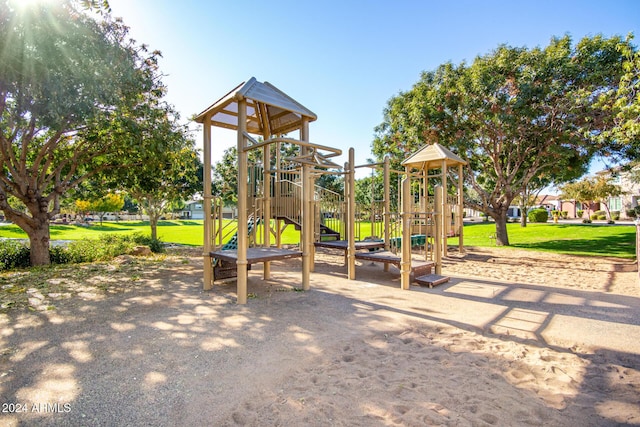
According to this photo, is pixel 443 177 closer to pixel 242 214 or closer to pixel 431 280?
pixel 431 280

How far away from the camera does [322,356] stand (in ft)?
12.3

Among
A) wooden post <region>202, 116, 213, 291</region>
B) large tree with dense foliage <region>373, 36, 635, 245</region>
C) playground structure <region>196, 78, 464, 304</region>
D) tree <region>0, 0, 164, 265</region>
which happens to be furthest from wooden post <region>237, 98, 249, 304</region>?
large tree with dense foliage <region>373, 36, 635, 245</region>

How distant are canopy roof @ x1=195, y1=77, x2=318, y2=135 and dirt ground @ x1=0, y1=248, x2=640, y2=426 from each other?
4.04 metres

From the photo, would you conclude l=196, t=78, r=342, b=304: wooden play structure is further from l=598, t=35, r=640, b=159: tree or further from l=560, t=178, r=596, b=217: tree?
l=560, t=178, r=596, b=217: tree

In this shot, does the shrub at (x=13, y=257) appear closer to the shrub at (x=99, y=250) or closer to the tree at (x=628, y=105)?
the shrub at (x=99, y=250)

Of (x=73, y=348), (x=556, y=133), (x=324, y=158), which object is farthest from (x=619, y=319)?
(x=556, y=133)

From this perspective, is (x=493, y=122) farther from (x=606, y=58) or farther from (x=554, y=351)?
(x=554, y=351)

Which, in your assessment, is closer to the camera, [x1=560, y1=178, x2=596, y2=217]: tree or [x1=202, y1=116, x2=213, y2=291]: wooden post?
[x1=202, y1=116, x2=213, y2=291]: wooden post

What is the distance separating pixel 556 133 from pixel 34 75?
54.0ft

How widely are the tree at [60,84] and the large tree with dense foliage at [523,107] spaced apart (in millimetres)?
11149

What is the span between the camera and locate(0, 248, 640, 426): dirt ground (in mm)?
2709

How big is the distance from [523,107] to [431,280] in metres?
8.81

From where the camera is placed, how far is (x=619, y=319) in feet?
A: 16.6

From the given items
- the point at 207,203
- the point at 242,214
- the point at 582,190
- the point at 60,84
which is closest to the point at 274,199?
the point at 207,203
